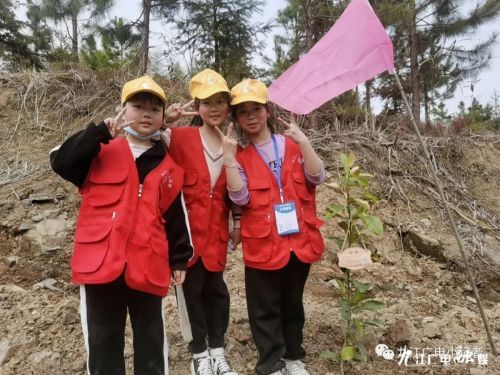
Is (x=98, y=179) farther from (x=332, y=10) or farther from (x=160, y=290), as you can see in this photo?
(x=332, y=10)

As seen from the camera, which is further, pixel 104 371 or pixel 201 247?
pixel 201 247

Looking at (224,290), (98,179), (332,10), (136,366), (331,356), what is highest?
(332,10)

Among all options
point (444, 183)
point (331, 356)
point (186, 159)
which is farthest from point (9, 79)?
point (444, 183)

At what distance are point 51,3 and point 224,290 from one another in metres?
12.5

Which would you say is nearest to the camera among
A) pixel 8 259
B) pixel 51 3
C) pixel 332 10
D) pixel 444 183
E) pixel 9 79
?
pixel 8 259

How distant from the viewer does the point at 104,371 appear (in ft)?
5.90

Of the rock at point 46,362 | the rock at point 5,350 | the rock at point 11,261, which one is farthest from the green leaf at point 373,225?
the rock at point 11,261

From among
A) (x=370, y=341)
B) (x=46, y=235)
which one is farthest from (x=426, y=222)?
(x=46, y=235)

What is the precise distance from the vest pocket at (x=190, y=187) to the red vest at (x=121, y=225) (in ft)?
0.73

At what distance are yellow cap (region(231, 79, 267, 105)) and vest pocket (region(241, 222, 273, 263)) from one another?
0.66m

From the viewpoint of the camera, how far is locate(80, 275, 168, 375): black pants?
178 cm

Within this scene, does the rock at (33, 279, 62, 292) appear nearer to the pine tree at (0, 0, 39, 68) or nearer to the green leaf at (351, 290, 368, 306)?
the green leaf at (351, 290, 368, 306)

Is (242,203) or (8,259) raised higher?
(242,203)

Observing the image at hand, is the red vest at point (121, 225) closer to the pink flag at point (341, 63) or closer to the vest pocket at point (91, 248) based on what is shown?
the vest pocket at point (91, 248)
